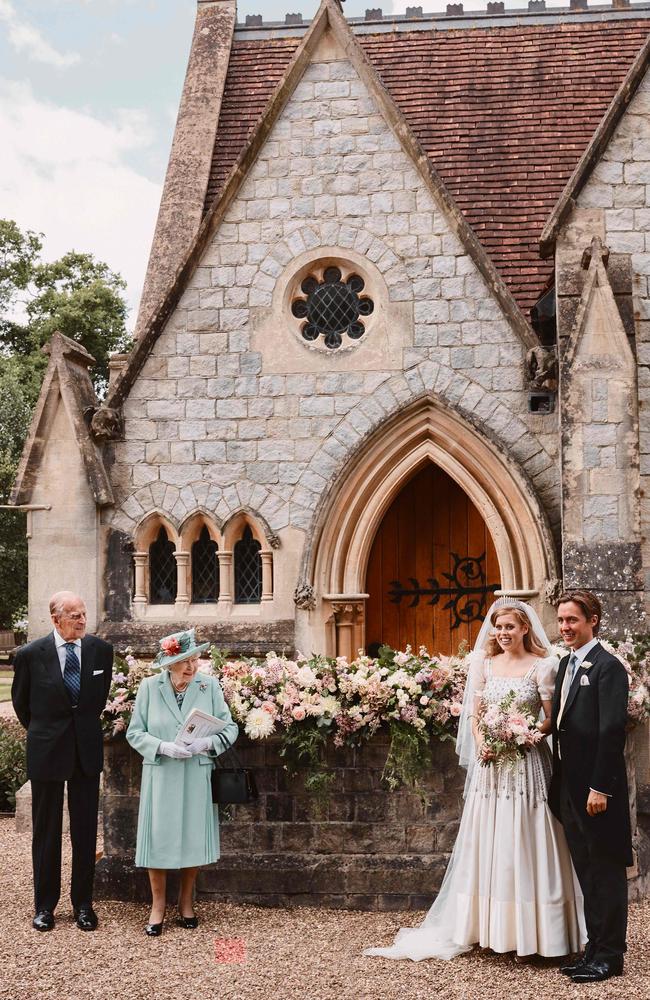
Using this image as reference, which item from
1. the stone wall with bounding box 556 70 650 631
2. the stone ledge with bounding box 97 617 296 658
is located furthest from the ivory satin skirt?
the stone ledge with bounding box 97 617 296 658

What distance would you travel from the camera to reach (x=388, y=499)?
359 inches

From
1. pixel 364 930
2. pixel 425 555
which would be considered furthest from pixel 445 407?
pixel 364 930

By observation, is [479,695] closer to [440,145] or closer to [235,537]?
[235,537]

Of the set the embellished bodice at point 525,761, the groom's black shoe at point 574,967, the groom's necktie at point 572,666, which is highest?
the groom's necktie at point 572,666

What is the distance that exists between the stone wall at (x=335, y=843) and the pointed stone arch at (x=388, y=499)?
263 cm

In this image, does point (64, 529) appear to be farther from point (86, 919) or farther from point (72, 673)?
point (86, 919)

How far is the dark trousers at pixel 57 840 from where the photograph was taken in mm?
5930

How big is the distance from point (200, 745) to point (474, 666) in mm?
1560

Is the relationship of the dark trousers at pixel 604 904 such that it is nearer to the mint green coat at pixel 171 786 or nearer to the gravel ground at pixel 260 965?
the gravel ground at pixel 260 965

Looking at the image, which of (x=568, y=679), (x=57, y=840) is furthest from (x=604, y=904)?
(x=57, y=840)

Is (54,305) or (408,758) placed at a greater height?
(54,305)

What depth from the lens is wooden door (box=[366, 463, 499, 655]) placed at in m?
9.53

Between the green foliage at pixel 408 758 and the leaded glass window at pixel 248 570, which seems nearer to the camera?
the green foliage at pixel 408 758

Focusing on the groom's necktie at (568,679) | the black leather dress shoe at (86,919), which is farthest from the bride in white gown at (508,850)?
the black leather dress shoe at (86,919)
